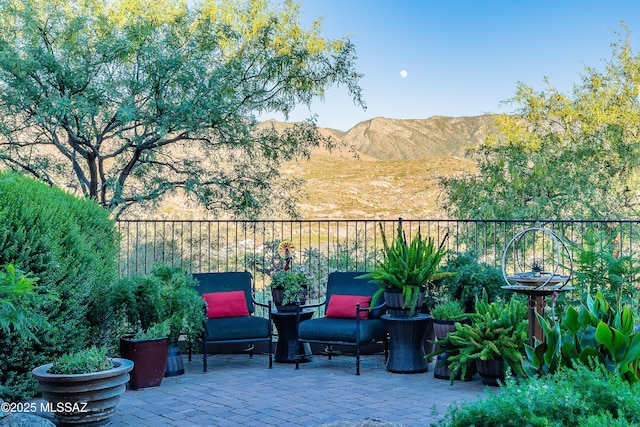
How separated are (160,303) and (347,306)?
1.86 m

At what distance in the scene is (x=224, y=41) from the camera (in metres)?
10.4

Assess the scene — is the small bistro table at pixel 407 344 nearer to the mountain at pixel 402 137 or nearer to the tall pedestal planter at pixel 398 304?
the tall pedestal planter at pixel 398 304

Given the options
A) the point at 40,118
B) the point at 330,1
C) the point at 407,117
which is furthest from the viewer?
the point at 407,117

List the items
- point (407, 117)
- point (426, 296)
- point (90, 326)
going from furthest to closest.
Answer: point (407, 117) < point (426, 296) < point (90, 326)

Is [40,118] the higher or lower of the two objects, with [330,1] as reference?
lower

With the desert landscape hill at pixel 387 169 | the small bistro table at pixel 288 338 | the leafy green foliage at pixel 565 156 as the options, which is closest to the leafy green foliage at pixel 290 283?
the small bistro table at pixel 288 338

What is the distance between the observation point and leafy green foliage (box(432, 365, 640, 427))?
8.06ft

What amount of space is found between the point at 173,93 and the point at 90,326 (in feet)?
14.0

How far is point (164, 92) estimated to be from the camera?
916 cm

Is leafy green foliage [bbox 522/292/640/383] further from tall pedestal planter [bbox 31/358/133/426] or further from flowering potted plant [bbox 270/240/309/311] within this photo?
flowering potted plant [bbox 270/240/309/311]

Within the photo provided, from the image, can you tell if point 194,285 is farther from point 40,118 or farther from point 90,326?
point 40,118

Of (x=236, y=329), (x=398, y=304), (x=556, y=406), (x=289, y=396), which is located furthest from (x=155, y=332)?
(x=556, y=406)

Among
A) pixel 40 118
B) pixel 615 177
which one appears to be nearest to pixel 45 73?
pixel 40 118

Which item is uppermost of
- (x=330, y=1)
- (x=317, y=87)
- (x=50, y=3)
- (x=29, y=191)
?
(x=330, y=1)
